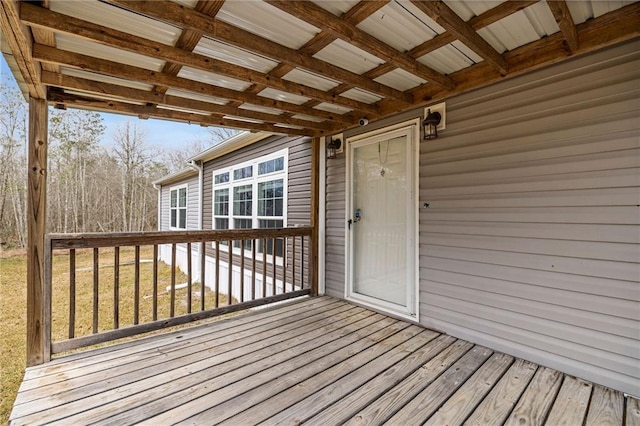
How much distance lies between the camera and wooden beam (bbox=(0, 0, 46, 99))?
1342 millimetres

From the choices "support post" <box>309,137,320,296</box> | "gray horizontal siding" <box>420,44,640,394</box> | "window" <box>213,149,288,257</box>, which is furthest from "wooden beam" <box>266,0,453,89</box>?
"window" <box>213,149,288,257</box>

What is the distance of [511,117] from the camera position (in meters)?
2.35

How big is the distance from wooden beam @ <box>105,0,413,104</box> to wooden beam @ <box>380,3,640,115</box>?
0.82 meters

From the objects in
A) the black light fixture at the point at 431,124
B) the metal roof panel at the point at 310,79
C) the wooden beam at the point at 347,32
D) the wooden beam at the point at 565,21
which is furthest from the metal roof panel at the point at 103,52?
the wooden beam at the point at 565,21

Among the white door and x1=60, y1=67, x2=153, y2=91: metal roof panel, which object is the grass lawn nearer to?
x1=60, y1=67, x2=153, y2=91: metal roof panel

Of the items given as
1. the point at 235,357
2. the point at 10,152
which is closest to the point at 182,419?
the point at 235,357

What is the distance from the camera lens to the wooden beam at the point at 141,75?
1.84 m

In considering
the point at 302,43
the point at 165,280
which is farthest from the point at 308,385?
the point at 165,280

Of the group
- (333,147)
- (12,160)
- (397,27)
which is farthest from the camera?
(12,160)

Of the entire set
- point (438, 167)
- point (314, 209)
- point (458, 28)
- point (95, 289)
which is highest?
point (458, 28)

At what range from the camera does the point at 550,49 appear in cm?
208

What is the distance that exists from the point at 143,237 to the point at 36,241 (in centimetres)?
73

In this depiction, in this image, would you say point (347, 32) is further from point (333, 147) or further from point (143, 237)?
point (143, 237)

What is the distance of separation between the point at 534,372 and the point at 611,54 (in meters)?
2.31
